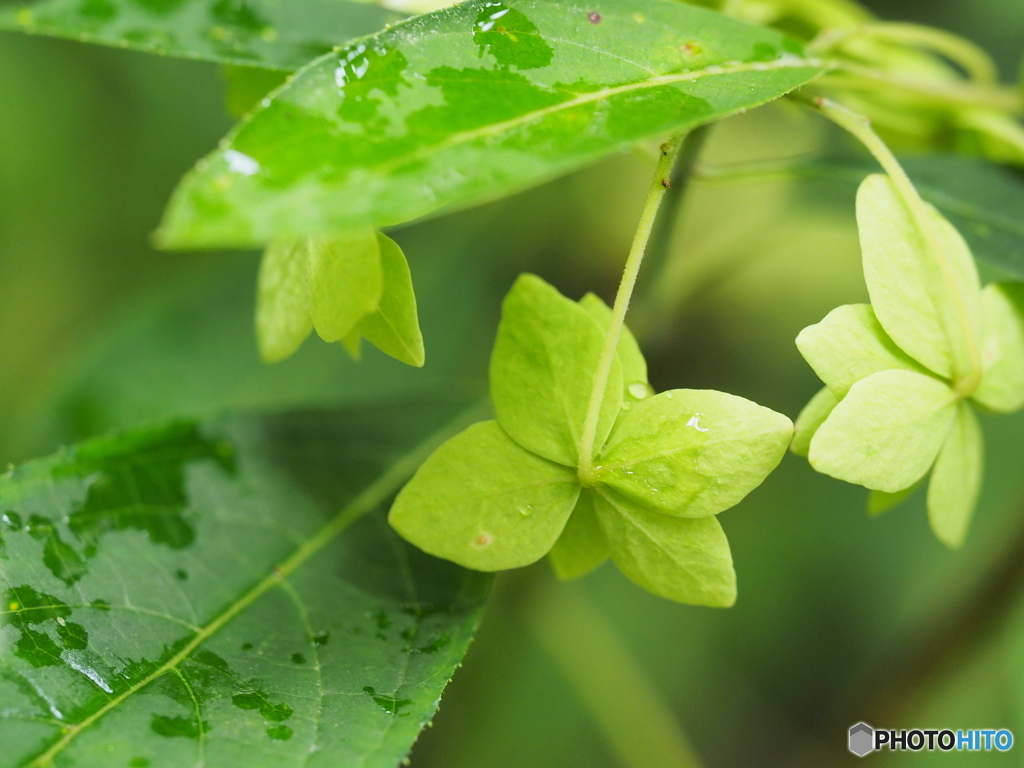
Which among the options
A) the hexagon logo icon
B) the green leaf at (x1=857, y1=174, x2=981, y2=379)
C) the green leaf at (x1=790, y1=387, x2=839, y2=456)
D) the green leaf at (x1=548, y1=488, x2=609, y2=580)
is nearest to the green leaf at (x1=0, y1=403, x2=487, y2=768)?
the green leaf at (x1=548, y1=488, x2=609, y2=580)

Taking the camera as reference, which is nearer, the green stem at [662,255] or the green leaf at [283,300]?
the green leaf at [283,300]

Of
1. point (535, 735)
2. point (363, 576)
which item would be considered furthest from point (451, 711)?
point (363, 576)

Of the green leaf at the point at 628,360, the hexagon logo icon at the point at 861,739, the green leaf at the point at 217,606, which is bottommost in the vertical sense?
the hexagon logo icon at the point at 861,739

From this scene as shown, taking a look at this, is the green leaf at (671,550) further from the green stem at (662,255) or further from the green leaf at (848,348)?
the green stem at (662,255)

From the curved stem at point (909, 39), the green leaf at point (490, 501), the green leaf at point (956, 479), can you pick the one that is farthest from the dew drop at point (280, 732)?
the curved stem at point (909, 39)

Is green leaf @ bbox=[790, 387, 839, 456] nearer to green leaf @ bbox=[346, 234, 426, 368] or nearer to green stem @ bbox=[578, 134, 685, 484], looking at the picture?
green stem @ bbox=[578, 134, 685, 484]

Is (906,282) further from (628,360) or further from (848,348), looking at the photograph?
(628,360)
